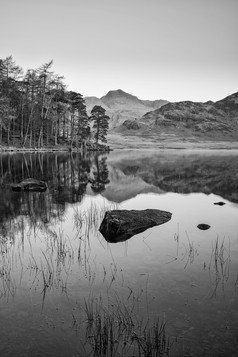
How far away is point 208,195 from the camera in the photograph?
2203cm

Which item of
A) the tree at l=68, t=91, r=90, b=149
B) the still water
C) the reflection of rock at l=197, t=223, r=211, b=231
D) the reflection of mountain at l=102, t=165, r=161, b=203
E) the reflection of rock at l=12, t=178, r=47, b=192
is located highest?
the tree at l=68, t=91, r=90, b=149

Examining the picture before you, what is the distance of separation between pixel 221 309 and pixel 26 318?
3.89 meters

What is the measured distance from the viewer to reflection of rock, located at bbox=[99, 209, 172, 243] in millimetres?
11086

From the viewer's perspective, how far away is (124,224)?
11547 mm

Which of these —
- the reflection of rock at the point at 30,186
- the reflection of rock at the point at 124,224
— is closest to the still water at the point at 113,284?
the reflection of rock at the point at 124,224

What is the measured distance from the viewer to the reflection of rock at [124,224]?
11.1 m

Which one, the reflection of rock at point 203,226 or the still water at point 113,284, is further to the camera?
the reflection of rock at point 203,226

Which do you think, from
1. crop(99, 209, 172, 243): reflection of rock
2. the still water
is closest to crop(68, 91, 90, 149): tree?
crop(99, 209, 172, 243): reflection of rock

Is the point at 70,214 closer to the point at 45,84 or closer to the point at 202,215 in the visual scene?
the point at 202,215

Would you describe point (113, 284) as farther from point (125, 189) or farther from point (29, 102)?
point (29, 102)

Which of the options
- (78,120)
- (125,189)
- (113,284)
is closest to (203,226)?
(113,284)

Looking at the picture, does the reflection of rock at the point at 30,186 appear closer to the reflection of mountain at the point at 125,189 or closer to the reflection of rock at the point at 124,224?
the reflection of mountain at the point at 125,189

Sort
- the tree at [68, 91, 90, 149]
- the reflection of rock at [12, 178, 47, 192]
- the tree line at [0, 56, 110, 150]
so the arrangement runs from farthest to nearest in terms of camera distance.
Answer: the tree at [68, 91, 90, 149] < the tree line at [0, 56, 110, 150] < the reflection of rock at [12, 178, 47, 192]

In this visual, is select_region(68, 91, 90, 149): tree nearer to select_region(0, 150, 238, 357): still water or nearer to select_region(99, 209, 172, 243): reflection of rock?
select_region(99, 209, 172, 243): reflection of rock
